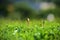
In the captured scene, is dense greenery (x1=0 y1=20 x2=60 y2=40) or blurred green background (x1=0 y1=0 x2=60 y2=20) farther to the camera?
blurred green background (x1=0 y1=0 x2=60 y2=20)

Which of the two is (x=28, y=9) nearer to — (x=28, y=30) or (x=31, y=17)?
(x=31, y=17)

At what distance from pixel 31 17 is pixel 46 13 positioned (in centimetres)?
19

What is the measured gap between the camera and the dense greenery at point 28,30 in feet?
6.16

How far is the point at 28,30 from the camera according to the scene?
1956mm

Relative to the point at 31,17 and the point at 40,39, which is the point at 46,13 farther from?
the point at 40,39

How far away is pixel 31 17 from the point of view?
204cm

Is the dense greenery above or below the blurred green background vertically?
below

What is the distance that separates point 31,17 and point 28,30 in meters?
0.17

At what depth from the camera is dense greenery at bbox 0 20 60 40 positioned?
6.16ft

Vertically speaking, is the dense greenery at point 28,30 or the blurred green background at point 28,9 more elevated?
the blurred green background at point 28,9

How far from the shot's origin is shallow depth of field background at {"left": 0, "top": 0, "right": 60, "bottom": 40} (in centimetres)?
195

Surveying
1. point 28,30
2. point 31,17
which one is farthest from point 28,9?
point 28,30

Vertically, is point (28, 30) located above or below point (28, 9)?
below

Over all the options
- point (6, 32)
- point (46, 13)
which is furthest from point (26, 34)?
point (46, 13)
